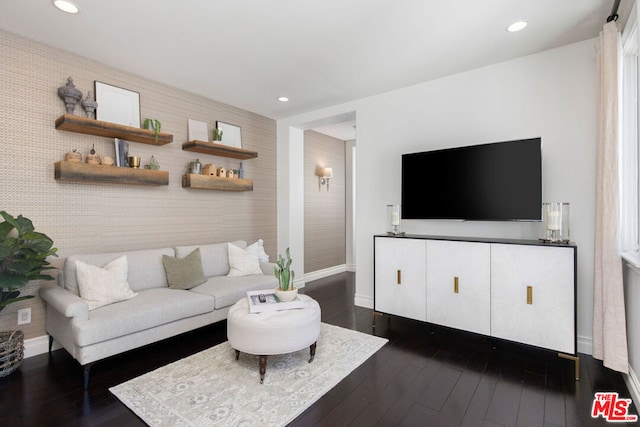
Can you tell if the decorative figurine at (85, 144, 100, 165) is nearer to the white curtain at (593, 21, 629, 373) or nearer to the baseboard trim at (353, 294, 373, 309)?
the baseboard trim at (353, 294, 373, 309)

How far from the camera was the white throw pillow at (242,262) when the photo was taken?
3.76 metres

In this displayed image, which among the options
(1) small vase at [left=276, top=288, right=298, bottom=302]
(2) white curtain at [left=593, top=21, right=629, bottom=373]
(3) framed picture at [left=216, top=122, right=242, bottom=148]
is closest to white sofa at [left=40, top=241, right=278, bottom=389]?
(1) small vase at [left=276, top=288, right=298, bottom=302]

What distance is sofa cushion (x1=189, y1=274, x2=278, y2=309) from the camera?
A: 313 cm

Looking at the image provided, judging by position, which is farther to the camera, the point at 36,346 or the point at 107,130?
the point at 107,130

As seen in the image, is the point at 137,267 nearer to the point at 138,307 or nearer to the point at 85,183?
the point at 138,307

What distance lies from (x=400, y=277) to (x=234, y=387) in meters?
1.91

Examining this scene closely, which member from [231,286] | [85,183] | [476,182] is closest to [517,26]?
[476,182]

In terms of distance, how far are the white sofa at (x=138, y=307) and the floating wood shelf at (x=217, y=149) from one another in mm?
1251

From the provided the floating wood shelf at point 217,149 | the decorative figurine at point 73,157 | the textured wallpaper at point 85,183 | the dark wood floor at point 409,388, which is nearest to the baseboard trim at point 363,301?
the dark wood floor at point 409,388

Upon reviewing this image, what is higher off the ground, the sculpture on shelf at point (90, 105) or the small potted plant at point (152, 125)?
the sculpture on shelf at point (90, 105)

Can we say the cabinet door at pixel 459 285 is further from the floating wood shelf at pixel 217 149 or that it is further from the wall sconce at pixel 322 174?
the wall sconce at pixel 322 174

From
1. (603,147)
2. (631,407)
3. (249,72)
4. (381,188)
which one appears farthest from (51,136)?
(631,407)

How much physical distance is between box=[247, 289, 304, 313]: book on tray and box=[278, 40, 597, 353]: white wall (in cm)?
170

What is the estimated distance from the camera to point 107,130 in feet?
9.84
